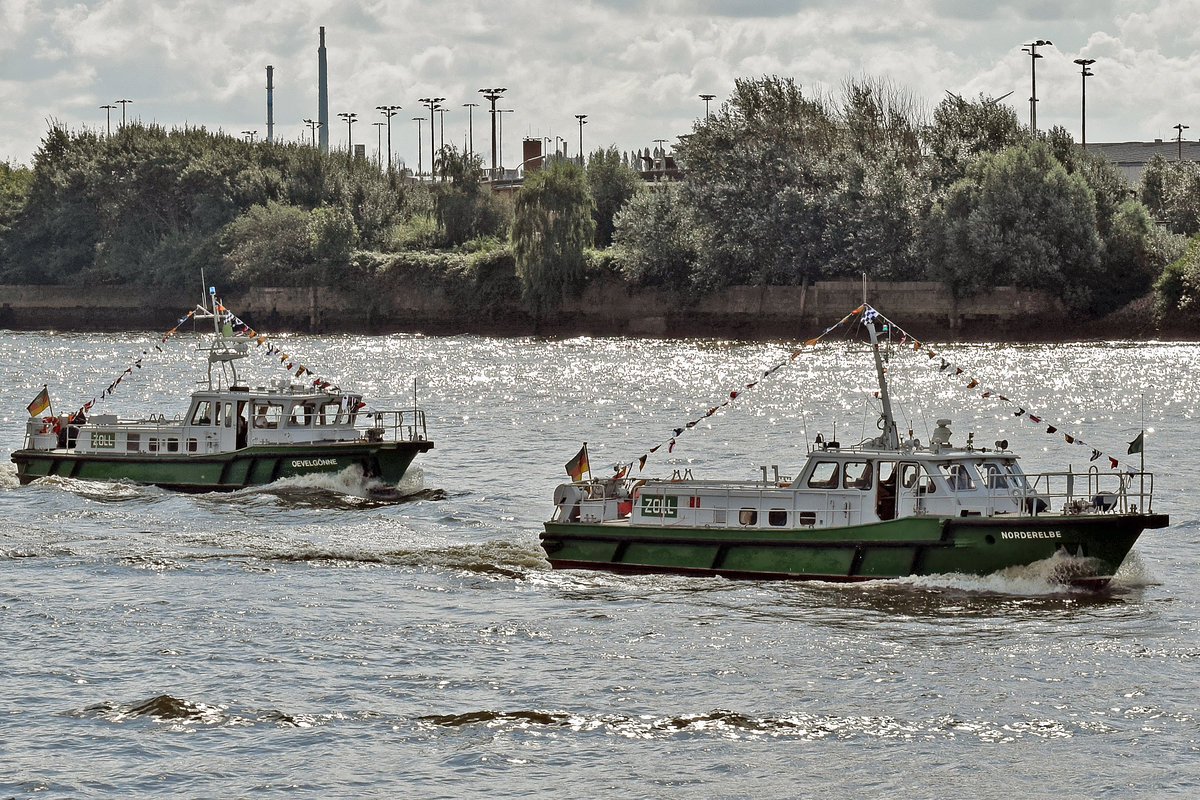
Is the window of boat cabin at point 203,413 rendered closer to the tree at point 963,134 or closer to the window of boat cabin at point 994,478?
the window of boat cabin at point 994,478

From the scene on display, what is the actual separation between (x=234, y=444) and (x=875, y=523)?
66.3ft

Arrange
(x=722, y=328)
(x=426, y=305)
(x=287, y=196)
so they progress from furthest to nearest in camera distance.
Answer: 1. (x=287, y=196)
2. (x=426, y=305)
3. (x=722, y=328)

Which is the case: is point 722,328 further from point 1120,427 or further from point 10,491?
point 10,491

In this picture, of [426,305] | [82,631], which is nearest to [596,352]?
[426,305]

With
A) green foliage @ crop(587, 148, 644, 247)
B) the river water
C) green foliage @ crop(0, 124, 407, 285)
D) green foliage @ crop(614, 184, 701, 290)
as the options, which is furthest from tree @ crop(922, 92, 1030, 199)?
the river water

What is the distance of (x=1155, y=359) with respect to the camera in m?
91.4

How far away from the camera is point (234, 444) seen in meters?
44.8

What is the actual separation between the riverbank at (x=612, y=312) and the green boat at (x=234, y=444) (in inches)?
2596

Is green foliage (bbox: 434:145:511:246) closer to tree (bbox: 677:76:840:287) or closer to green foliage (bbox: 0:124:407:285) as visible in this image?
green foliage (bbox: 0:124:407:285)

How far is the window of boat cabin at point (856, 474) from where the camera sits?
31.0m

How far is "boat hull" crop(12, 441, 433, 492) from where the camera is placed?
43.3 m

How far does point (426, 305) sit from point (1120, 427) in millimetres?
80641

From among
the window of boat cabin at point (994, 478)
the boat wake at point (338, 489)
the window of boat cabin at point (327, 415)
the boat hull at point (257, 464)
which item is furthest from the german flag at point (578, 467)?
the window of boat cabin at point (327, 415)

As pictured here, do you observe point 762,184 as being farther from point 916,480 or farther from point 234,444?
point 916,480
